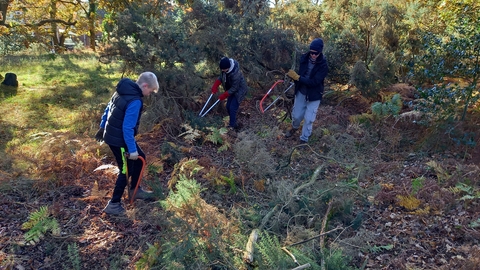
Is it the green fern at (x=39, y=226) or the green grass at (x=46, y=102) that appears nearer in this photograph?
the green fern at (x=39, y=226)

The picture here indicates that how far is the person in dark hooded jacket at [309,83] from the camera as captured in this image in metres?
6.23

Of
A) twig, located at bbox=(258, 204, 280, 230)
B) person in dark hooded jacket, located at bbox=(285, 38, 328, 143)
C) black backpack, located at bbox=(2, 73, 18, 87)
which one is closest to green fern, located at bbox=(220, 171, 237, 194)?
twig, located at bbox=(258, 204, 280, 230)

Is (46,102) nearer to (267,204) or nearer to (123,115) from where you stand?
(123,115)

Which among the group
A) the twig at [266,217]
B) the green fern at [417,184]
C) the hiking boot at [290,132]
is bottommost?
the hiking boot at [290,132]

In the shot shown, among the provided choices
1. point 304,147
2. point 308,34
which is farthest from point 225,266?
point 308,34

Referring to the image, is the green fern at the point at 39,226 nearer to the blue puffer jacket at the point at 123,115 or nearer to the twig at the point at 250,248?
the blue puffer jacket at the point at 123,115

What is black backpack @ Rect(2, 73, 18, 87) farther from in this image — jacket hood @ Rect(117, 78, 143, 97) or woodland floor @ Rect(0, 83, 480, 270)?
jacket hood @ Rect(117, 78, 143, 97)

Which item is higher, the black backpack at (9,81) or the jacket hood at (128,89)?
the jacket hood at (128,89)

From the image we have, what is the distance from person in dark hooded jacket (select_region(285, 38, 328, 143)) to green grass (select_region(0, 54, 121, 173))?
4036 millimetres

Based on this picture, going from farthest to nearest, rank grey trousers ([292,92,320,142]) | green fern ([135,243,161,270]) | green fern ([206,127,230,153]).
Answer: grey trousers ([292,92,320,142]) → green fern ([206,127,230,153]) → green fern ([135,243,161,270])

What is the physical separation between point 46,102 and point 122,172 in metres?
6.12

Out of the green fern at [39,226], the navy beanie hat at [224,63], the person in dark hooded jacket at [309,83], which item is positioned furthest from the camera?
the navy beanie hat at [224,63]

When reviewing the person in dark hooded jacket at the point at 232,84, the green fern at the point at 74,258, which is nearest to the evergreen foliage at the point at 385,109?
the person in dark hooded jacket at the point at 232,84

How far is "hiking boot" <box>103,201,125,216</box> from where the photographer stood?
4.15 metres
